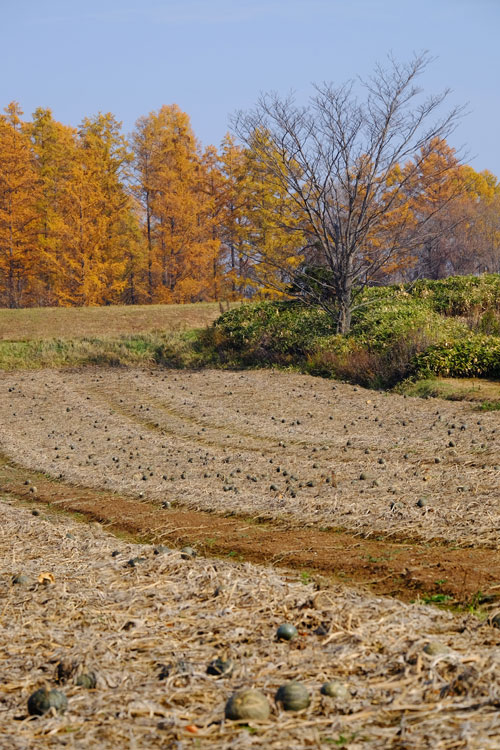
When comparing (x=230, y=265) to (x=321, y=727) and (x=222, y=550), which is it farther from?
(x=321, y=727)

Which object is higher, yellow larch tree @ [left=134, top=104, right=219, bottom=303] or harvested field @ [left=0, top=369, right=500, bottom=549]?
yellow larch tree @ [left=134, top=104, right=219, bottom=303]

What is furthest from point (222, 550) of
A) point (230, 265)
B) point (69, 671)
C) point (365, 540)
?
point (230, 265)

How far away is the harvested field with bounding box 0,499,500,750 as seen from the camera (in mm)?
2912

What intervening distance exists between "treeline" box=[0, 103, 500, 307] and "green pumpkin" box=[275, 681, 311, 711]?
31.0 m

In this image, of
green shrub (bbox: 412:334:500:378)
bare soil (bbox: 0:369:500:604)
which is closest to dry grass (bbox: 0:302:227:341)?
bare soil (bbox: 0:369:500:604)

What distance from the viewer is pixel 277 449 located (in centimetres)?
1040

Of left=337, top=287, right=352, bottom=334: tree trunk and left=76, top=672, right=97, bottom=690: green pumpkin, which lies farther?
left=337, top=287, right=352, bottom=334: tree trunk

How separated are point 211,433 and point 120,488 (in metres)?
3.32

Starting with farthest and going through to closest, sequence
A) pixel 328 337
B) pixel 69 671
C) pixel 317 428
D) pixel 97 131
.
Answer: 1. pixel 97 131
2. pixel 328 337
3. pixel 317 428
4. pixel 69 671

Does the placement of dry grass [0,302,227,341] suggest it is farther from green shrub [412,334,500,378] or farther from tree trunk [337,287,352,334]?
green shrub [412,334,500,378]

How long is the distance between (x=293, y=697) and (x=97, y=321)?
79.7 ft

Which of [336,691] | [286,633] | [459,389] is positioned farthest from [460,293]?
[336,691]

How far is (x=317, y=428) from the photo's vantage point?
11703 millimetres

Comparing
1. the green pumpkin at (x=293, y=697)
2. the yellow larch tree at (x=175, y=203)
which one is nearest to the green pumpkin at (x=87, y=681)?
→ the green pumpkin at (x=293, y=697)
